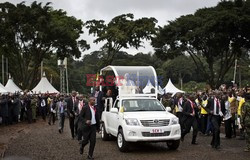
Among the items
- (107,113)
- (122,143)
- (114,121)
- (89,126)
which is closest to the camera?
(89,126)

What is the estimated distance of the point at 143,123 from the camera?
11484 millimetres

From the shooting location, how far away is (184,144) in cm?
1363

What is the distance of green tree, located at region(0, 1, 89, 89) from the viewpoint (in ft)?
103

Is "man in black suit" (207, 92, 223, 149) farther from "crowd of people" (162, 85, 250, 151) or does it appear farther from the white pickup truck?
the white pickup truck

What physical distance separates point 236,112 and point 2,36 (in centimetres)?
2249

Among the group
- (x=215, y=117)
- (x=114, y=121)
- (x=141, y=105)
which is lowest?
(x=114, y=121)

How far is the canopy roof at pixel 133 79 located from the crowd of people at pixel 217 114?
149 centimetres

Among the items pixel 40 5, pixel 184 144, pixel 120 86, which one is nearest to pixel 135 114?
pixel 184 144

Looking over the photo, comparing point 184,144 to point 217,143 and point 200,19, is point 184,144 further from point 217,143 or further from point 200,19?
point 200,19

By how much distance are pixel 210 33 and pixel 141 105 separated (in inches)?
764

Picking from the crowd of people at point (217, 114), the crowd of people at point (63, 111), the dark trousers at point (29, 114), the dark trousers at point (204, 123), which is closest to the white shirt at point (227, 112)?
the crowd of people at point (217, 114)

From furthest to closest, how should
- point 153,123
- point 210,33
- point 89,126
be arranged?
point 210,33 → point 153,123 → point 89,126

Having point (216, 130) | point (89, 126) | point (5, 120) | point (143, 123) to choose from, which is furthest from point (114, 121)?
point (5, 120)

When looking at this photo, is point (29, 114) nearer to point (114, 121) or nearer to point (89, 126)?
point (114, 121)
